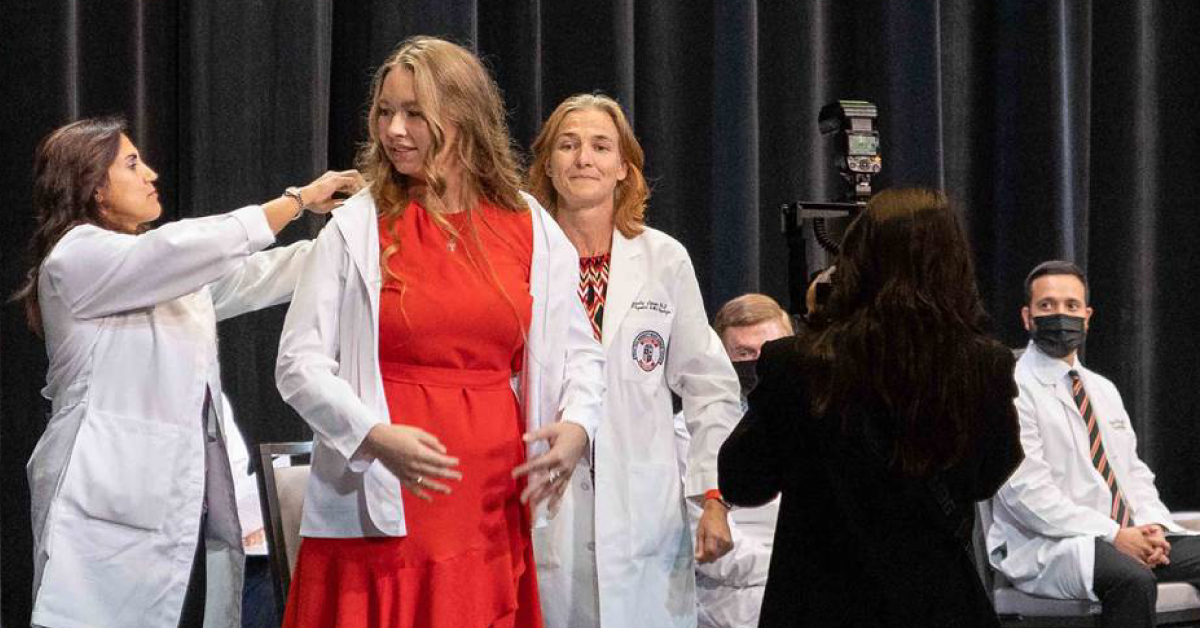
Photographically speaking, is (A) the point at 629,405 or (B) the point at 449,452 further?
(A) the point at 629,405

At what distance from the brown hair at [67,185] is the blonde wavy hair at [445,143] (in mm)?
860

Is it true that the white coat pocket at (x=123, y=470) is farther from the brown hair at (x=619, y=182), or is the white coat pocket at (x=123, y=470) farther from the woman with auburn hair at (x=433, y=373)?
the brown hair at (x=619, y=182)

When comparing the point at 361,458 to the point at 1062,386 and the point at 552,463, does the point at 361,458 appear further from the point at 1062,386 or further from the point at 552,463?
the point at 1062,386

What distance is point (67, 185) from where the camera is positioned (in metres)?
2.82

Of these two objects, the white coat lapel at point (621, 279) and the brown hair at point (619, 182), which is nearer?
the white coat lapel at point (621, 279)

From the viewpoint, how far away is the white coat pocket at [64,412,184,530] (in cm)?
262

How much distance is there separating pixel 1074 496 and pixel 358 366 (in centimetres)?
287

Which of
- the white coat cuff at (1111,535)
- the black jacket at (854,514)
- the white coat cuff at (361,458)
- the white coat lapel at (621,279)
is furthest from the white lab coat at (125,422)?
the white coat cuff at (1111,535)

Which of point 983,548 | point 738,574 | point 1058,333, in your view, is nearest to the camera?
point 738,574

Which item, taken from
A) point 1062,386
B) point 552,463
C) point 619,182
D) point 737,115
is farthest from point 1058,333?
point 552,463

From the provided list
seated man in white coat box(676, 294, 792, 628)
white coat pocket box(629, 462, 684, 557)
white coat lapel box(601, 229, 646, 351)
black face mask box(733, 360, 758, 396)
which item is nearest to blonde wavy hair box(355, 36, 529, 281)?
white coat lapel box(601, 229, 646, 351)

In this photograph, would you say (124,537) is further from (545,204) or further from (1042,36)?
(1042,36)

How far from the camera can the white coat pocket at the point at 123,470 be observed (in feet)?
8.61

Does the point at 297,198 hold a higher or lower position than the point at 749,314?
higher
